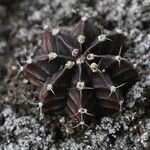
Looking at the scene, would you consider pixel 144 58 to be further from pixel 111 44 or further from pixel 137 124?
pixel 137 124

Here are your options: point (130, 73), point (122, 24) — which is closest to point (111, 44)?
point (130, 73)

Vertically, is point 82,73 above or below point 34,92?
below

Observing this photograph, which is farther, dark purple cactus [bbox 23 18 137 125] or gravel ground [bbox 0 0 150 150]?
gravel ground [bbox 0 0 150 150]

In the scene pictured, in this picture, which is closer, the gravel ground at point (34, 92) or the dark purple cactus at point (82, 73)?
the dark purple cactus at point (82, 73)
